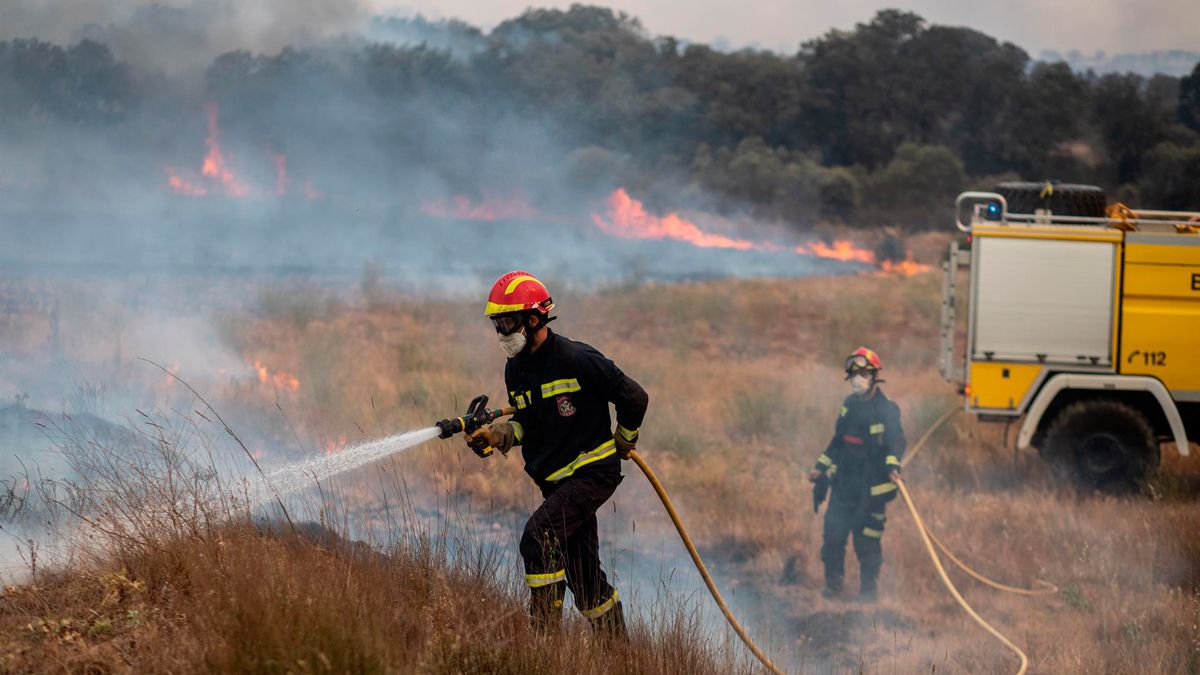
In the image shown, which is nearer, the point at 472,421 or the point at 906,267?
the point at 472,421

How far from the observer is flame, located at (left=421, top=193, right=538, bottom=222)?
1193 inches

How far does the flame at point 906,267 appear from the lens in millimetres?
32219

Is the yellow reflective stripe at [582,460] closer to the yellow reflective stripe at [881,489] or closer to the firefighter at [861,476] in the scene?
the firefighter at [861,476]

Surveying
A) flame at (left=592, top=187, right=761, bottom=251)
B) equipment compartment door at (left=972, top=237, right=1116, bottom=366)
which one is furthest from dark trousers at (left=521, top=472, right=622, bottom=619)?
flame at (left=592, top=187, right=761, bottom=251)

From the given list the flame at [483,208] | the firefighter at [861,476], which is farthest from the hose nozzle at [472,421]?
the flame at [483,208]

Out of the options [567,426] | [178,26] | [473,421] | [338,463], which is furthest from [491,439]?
[178,26]

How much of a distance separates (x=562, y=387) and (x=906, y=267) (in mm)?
29294

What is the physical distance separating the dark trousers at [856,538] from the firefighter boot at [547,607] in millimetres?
3917

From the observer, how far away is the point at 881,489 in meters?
8.62

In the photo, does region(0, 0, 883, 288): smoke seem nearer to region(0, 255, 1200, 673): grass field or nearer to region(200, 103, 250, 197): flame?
region(200, 103, 250, 197): flame

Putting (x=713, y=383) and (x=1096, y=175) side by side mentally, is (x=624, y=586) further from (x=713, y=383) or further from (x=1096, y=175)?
(x=1096, y=175)

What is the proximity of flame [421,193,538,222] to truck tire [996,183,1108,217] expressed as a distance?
20.3 metres

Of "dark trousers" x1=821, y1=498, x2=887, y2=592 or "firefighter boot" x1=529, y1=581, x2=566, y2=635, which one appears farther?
"dark trousers" x1=821, y1=498, x2=887, y2=592

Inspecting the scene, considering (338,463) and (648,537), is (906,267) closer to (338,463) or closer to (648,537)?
(648,537)
